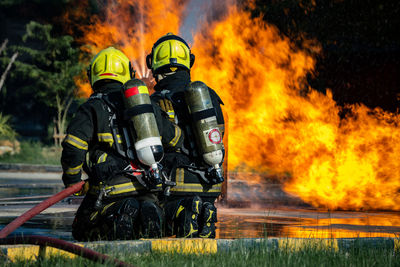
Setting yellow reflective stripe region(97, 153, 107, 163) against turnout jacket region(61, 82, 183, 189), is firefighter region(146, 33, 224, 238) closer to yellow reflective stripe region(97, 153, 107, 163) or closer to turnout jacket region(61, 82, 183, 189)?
turnout jacket region(61, 82, 183, 189)

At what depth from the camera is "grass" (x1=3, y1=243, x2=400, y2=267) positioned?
413 centimetres

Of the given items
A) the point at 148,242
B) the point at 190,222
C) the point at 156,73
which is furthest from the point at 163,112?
the point at 148,242

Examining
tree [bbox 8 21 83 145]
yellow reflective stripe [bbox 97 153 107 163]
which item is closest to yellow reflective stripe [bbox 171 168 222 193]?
yellow reflective stripe [bbox 97 153 107 163]

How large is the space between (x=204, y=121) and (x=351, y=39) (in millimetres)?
9449

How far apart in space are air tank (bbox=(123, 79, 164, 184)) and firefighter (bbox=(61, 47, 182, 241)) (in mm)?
36

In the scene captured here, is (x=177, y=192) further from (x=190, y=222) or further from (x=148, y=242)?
(x=148, y=242)

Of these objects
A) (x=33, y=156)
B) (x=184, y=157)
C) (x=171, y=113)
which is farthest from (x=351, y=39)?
(x=33, y=156)

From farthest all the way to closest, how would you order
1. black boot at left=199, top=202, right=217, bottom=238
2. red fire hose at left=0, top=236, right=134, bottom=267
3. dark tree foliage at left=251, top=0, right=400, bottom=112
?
dark tree foliage at left=251, top=0, right=400, bottom=112, black boot at left=199, top=202, right=217, bottom=238, red fire hose at left=0, top=236, right=134, bottom=267

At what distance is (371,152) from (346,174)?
64cm

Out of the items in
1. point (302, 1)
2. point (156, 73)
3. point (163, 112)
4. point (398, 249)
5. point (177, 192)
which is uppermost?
point (302, 1)

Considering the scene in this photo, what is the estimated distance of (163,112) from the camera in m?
5.87

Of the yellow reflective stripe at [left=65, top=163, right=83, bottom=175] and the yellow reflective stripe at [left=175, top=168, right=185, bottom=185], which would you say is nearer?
the yellow reflective stripe at [left=65, top=163, right=83, bottom=175]

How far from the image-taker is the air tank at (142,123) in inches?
204

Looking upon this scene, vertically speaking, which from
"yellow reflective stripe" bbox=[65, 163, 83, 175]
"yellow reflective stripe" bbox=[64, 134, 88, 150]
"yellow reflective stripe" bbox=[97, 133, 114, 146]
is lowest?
"yellow reflective stripe" bbox=[65, 163, 83, 175]
